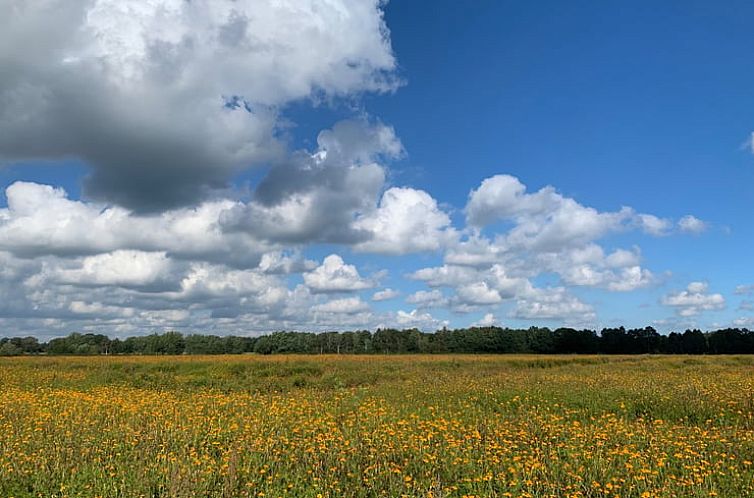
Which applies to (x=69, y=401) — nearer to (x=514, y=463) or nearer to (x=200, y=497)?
(x=200, y=497)

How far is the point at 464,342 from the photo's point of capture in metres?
105

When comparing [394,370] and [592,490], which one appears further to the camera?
[394,370]

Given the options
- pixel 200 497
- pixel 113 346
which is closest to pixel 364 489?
pixel 200 497

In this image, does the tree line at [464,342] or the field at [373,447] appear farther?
the tree line at [464,342]

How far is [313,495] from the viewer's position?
23.7 feet

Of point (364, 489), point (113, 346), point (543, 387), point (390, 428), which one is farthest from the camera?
point (113, 346)

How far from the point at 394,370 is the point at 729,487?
27416 mm

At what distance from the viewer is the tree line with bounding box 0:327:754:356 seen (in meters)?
97.7

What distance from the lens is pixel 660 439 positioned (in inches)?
384

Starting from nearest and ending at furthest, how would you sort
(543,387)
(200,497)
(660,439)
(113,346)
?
(200,497) < (660,439) < (543,387) < (113,346)

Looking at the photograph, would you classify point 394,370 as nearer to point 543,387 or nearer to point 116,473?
point 543,387

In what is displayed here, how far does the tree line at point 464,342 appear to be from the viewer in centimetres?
9769

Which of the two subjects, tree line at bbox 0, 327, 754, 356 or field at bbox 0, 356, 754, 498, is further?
tree line at bbox 0, 327, 754, 356

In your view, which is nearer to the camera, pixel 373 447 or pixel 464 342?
pixel 373 447
